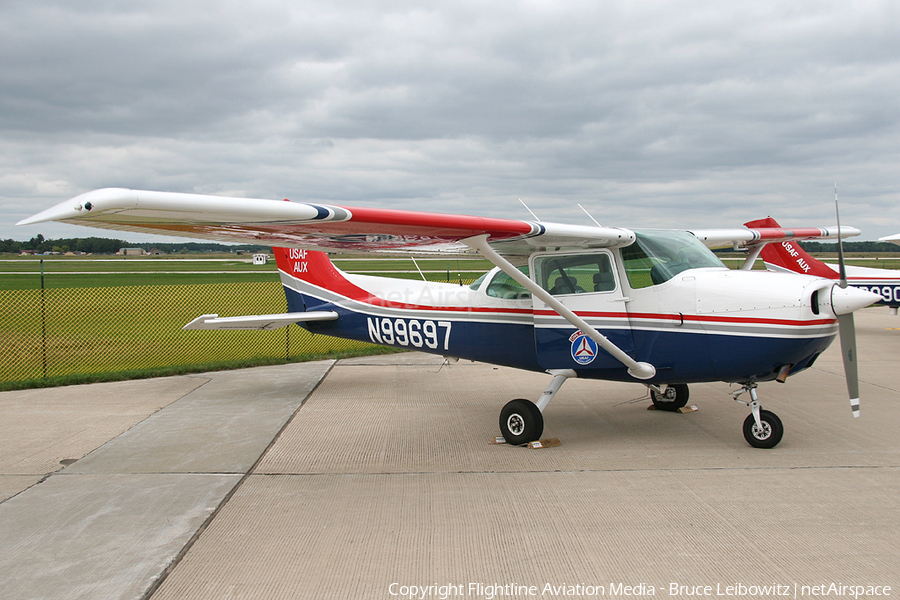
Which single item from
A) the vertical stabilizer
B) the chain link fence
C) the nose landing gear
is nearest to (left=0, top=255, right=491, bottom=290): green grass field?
the chain link fence

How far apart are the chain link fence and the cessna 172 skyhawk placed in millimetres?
5292

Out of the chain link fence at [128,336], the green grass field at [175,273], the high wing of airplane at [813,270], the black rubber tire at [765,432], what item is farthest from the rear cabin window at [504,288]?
the high wing of airplane at [813,270]

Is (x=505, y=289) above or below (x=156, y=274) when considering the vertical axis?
below

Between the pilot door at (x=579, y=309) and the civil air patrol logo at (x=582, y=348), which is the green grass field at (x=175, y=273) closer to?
the pilot door at (x=579, y=309)

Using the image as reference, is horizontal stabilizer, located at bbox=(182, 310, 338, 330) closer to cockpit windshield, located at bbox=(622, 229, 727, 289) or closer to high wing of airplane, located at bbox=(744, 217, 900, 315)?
cockpit windshield, located at bbox=(622, 229, 727, 289)

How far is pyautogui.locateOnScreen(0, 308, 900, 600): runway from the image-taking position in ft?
Answer: 10.5

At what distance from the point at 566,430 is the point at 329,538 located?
10.3 feet

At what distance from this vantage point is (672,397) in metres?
6.81

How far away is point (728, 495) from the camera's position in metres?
4.28

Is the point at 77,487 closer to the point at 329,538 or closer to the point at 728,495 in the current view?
the point at 329,538

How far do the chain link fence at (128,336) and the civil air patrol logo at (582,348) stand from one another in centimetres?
621

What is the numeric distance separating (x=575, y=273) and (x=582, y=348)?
28.5 inches

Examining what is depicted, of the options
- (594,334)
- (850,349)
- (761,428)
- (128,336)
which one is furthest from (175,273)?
(850,349)

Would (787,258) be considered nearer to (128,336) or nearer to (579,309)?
(579,309)
